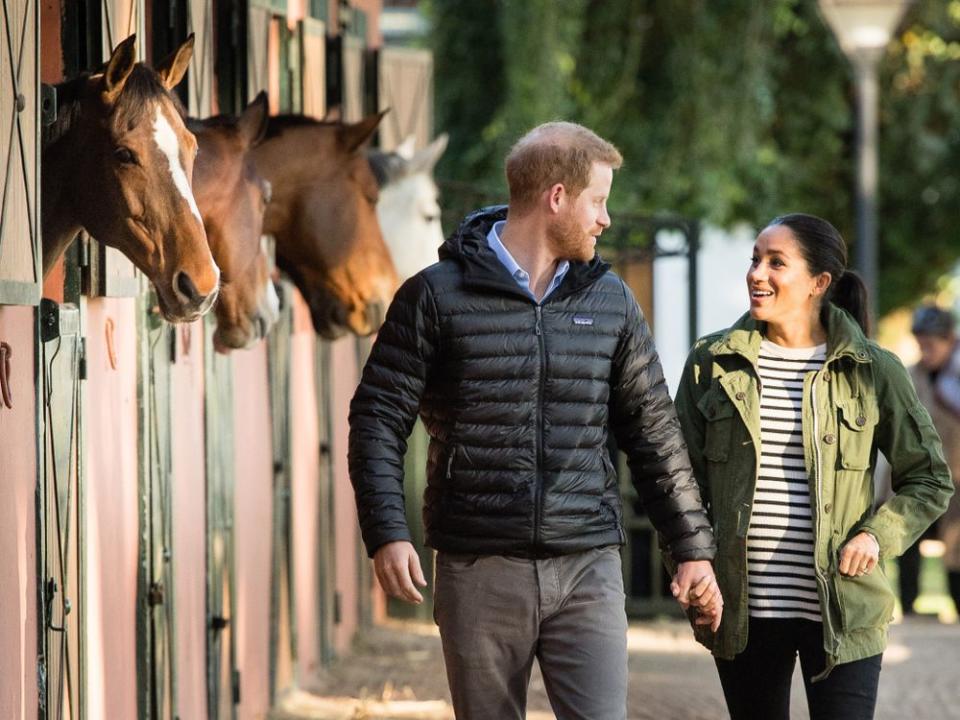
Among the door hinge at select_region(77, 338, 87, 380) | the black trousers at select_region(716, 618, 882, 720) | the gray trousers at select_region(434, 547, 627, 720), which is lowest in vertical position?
the black trousers at select_region(716, 618, 882, 720)

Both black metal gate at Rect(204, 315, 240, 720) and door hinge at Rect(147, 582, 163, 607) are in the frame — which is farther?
black metal gate at Rect(204, 315, 240, 720)

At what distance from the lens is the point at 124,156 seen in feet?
15.5

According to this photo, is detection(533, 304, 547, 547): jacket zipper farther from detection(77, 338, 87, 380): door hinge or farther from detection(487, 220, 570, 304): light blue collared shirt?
detection(77, 338, 87, 380): door hinge

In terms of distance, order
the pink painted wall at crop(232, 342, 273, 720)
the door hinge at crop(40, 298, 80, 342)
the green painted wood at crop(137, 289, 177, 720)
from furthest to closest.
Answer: the pink painted wall at crop(232, 342, 273, 720), the green painted wood at crop(137, 289, 177, 720), the door hinge at crop(40, 298, 80, 342)

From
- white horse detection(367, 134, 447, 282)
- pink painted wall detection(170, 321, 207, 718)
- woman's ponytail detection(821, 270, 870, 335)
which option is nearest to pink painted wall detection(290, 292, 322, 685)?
white horse detection(367, 134, 447, 282)

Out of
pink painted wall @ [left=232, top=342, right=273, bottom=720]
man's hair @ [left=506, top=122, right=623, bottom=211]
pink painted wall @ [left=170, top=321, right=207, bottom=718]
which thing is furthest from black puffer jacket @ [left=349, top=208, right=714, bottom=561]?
pink painted wall @ [left=232, top=342, right=273, bottom=720]

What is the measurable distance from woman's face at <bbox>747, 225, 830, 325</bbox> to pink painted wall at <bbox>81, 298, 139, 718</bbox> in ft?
5.91

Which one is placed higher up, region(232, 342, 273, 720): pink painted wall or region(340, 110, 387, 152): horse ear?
region(340, 110, 387, 152): horse ear

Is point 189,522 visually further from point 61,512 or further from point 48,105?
point 48,105

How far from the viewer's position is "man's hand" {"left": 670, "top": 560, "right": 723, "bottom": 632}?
477 centimetres

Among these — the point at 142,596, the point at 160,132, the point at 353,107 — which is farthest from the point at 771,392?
the point at 353,107

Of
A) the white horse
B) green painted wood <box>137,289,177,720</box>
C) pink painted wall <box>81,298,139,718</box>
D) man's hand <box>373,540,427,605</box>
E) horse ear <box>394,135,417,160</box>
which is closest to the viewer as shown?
man's hand <box>373,540,427,605</box>

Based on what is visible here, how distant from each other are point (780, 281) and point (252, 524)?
3.93 metres

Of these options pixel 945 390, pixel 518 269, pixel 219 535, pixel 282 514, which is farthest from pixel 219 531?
pixel 945 390
